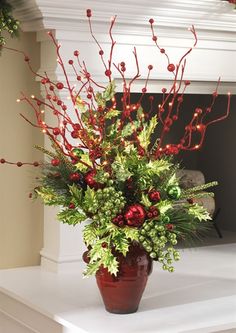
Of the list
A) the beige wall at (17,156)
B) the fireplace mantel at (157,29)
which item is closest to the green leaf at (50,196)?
the beige wall at (17,156)

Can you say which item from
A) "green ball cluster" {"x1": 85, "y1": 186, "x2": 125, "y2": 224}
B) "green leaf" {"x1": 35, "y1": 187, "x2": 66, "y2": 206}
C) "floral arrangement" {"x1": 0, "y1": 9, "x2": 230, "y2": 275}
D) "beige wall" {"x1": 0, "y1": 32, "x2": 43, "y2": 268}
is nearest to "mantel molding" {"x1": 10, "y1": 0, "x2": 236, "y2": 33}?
"beige wall" {"x1": 0, "y1": 32, "x2": 43, "y2": 268}

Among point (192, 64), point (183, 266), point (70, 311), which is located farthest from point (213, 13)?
point (70, 311)

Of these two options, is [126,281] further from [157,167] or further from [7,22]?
[7,22]

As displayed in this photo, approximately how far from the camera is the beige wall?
3375 millimetres

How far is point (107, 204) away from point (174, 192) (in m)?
0.22

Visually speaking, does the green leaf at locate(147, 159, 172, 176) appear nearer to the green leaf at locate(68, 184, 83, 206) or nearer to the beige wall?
the green leaf at locate(68, 184, 83, 206)

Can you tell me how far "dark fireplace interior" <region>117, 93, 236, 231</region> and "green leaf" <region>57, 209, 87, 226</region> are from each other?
1887mm

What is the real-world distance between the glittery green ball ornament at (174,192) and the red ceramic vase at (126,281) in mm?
203

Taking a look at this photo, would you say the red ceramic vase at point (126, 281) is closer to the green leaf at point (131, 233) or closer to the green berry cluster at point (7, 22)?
the green leaf at point (131, 233)

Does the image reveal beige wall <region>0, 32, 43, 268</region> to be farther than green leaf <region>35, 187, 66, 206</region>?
Yes

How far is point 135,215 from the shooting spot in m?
2.62

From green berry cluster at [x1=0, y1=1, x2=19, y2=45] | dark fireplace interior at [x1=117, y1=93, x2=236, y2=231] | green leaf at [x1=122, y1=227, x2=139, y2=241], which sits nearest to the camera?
green leaf at [x1=122, y1=227, x2=139, y2=241]

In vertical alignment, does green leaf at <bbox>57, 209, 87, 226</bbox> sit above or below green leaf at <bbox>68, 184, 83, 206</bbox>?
below

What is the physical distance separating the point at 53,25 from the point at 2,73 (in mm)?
300
